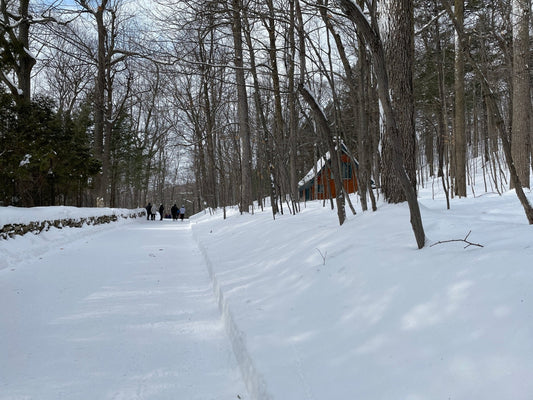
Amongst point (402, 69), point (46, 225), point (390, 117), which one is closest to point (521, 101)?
point (402, 69)

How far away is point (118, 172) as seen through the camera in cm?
2988

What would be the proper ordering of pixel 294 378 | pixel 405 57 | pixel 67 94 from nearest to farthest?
pixel 294 378 → pixel 405 57 → pixel 67 94

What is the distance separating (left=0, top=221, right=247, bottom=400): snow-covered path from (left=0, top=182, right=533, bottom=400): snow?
14 millimetres

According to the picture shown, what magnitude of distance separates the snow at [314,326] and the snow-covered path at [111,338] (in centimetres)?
1

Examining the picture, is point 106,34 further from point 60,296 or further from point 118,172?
point 60,296

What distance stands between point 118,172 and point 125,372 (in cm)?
3015

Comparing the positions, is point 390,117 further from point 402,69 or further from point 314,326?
point 402,69

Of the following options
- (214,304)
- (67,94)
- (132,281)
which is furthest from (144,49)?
(67,94)

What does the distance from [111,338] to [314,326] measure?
187cm

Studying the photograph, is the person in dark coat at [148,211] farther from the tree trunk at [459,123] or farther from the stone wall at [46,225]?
the tree trunk at [459,123]

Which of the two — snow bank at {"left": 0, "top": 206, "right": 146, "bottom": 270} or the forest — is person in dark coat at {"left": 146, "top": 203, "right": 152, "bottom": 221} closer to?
the forest

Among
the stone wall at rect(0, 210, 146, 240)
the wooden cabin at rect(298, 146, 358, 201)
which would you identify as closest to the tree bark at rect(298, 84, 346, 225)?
the stone wall at rect(0, 210, 146, 240)

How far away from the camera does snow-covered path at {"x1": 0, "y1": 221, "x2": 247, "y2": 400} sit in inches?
91.3

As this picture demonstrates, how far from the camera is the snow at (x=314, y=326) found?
172cm
